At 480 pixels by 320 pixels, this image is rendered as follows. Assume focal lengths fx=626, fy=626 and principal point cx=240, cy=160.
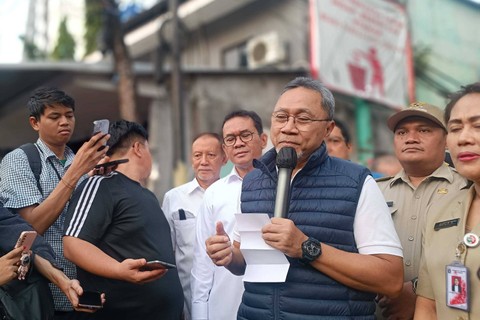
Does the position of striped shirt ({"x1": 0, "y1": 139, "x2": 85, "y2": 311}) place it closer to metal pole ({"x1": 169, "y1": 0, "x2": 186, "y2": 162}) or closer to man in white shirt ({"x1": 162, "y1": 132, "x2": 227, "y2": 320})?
man in white shirt ({"x1": 162, "y1": 132, "x2": 227, "y2": 320})

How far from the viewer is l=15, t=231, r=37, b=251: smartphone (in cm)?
292

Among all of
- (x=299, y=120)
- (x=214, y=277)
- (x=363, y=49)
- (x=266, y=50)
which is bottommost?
(x=214, y=277)

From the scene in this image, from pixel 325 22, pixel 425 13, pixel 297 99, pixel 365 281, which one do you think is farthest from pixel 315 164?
pixel 425 13

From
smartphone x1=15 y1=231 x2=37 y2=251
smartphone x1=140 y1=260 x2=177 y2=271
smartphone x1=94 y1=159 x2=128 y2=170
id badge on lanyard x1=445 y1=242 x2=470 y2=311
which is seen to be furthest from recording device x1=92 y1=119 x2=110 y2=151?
id badge on lanyard x1=445 y1=242 x2=470 y2=311

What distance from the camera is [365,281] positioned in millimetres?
2539

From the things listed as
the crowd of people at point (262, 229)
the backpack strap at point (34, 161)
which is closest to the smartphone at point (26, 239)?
the crowd of people at point (262, 229)

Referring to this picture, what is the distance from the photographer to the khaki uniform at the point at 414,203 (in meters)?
3.30

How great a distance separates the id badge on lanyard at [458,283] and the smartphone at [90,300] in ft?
5.17

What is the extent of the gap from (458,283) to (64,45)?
2313 cm

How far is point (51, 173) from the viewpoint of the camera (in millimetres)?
3518

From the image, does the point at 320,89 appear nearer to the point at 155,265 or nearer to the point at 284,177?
the point at 284,177

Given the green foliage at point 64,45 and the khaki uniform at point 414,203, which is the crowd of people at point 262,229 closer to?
the khaki uniform at point 414,203

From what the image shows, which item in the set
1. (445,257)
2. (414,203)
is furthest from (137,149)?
(445,257)

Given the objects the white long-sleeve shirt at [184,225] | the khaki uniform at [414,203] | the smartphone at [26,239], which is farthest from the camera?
the white long-sleeve shirt at [184,225]
